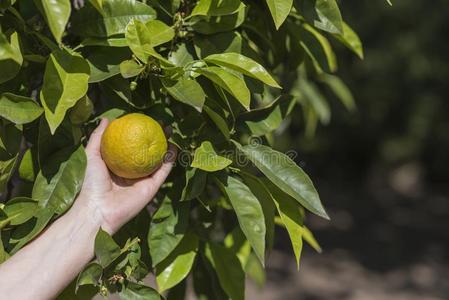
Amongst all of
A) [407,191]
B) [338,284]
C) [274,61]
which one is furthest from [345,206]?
[274,61]

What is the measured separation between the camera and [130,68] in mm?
997

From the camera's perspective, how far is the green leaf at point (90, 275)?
98cm

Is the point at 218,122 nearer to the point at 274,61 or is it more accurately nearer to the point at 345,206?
the point at 274,61

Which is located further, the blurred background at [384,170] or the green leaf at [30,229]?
the blurred background at [384,170]

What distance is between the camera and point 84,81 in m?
0.96

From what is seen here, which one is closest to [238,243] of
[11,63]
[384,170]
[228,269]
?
[228,269]

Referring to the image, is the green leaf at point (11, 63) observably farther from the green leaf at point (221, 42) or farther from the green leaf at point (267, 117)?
the green leaf at point (267, 117)

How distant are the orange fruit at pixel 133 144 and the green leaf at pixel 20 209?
0.14 meters

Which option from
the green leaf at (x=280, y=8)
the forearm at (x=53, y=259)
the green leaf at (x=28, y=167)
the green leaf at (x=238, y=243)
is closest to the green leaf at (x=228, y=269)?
the green leaf at (x=238, y=243)

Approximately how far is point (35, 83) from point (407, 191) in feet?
26.7

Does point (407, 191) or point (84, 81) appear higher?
point (84, 81)

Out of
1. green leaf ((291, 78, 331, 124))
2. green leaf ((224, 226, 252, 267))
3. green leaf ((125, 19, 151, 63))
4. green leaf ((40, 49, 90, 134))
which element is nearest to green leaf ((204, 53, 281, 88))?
green leaf ((125, 19, 151, 63))

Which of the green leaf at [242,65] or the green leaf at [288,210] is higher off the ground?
the green leaf at [242,65]

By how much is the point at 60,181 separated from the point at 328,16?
0.55m
